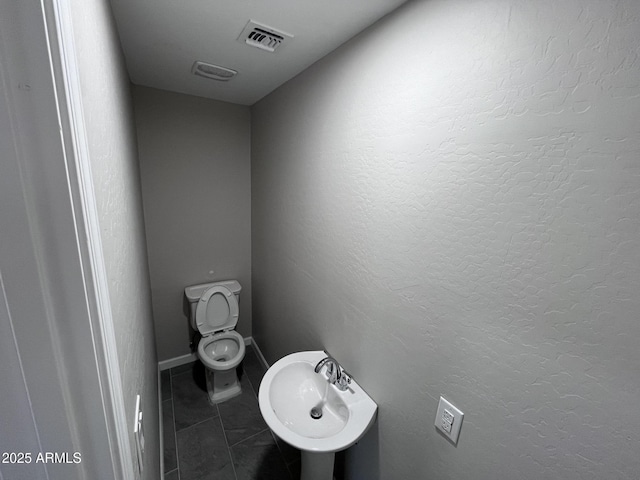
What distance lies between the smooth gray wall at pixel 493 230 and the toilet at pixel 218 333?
4.04 ft

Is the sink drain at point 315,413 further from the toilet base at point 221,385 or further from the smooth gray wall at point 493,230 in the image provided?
the toilet base at point 221,385

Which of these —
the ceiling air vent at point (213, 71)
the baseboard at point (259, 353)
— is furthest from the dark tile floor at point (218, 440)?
the ceiling air vent at point (213, 71)

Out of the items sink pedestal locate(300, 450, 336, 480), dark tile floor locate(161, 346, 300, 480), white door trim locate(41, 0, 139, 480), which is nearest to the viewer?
white door trim locate(41, 0, 139, 480)

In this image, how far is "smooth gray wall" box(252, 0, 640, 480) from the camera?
1.83 feet

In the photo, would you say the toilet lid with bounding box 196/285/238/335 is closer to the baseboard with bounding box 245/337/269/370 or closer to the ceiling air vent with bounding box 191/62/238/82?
the baseboard with bounding box 245/337/269/370

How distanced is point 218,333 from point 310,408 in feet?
4.06

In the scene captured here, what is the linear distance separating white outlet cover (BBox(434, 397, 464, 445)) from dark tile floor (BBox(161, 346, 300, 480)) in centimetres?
117

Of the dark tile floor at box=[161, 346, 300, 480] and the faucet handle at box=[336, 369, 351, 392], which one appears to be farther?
the dark tile floor at box=[161, 346, 300, 480]

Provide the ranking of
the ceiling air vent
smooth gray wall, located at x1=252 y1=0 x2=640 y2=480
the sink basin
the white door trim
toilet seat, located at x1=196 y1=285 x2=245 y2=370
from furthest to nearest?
toilet seat, located at x1=196 y1=285 x2=245 y2=370
the ceiling air vent
the sink basin
smooth gray wall, located at x1=252 y1=0 x2=640 y2=480
the white door trim

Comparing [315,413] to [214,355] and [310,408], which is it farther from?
[214,355]

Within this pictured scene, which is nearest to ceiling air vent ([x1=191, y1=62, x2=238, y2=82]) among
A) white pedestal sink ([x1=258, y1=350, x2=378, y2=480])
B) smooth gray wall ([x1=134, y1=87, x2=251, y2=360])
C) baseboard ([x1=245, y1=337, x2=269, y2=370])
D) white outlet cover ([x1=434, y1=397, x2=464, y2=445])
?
smooth gray wall ([x1=134, y1=87, x2=251, y2=360])

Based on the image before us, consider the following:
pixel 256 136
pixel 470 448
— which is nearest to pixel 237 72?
pixel 256 136

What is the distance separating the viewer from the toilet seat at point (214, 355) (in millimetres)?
1927

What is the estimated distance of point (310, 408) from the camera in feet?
4.46
